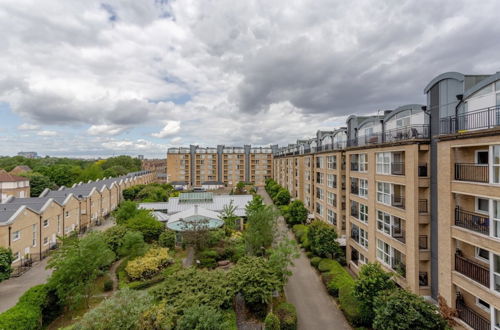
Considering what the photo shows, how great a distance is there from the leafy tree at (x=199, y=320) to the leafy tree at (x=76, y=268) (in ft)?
29.7

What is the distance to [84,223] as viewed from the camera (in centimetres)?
3747

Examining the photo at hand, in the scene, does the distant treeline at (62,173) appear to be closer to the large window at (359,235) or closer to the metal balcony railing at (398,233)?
the large window at (359,235)

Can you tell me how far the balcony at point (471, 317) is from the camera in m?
11.4

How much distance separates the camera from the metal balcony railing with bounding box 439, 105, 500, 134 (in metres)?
11.6

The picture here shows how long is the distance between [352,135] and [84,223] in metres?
41.4

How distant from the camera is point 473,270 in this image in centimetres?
1173

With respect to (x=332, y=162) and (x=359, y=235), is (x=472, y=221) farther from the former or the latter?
(x=332, y=162)

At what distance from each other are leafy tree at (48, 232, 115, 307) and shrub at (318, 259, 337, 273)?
60.8ft

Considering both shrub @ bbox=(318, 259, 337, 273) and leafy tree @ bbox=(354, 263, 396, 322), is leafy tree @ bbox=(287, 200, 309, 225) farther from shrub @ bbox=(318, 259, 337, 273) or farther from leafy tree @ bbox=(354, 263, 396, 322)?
leafy tree @ bbox=(354, 263, 396, 322)

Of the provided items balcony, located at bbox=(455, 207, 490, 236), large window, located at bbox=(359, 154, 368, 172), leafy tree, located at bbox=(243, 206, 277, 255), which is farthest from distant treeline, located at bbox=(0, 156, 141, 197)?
balcony, located at bbox=(455, 207, 490, 236)

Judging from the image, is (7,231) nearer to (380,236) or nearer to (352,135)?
(380,236)

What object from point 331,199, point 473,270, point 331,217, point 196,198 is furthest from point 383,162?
point 196,198

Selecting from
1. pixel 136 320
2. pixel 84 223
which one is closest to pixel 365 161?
pixel 136 320

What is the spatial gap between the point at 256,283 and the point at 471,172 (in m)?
13.8
